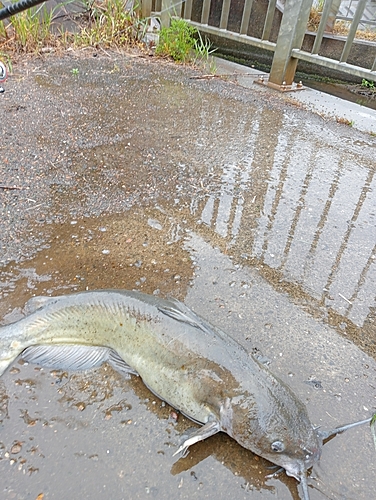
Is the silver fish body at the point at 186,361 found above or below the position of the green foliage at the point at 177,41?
below

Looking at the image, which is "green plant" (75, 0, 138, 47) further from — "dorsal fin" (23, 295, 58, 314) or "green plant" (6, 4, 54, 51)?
"dorsal fin" (23, 295, 58, 314)

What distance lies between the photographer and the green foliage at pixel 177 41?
626 centimetres

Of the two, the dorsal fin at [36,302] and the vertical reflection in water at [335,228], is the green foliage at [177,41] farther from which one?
the dorsal fin at [36,302]

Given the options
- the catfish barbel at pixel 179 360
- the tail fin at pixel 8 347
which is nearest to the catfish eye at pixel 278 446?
the catfish barbel at pixel 179 360

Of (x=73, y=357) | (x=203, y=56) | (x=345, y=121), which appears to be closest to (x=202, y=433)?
(x=73, y=357)

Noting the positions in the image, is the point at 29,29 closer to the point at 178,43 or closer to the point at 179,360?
the point at 178,43

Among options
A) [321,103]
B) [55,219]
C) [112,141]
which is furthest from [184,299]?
[321,103]

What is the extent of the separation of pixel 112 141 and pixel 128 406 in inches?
108

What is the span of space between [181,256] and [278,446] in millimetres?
1355

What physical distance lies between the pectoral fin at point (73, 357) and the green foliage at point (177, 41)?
18.7 ft

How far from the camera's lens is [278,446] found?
147 centimetres

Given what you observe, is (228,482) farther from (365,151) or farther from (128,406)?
(365,151)

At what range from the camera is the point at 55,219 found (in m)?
2.77

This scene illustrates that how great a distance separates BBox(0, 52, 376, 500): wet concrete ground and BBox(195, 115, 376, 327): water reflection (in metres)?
0.01
